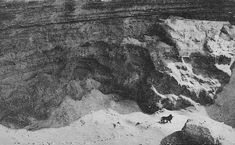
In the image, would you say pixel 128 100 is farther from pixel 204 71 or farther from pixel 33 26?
pixel 33 26

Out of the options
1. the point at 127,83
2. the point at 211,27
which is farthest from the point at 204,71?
the point at 127,83

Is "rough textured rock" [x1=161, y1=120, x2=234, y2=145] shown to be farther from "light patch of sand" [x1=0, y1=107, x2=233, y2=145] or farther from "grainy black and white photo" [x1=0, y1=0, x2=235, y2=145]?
"light patch of sand" [x1=0, y1=107, x2=233, y2=145]

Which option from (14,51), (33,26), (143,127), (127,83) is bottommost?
(143,127)

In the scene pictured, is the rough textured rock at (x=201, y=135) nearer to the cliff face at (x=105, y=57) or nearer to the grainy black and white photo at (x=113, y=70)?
the grainy black and white photo at (x=113, y=70)

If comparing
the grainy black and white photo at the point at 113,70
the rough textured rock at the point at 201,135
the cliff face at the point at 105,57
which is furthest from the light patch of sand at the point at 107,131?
the rough textured rock at the point at 201,135

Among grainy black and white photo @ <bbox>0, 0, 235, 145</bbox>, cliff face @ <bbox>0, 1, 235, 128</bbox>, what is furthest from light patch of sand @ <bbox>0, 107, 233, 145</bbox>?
cliff face @ <bbox>0, 1, 235, 128</bbox>

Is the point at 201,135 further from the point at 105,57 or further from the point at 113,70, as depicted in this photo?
the point at 105,57
